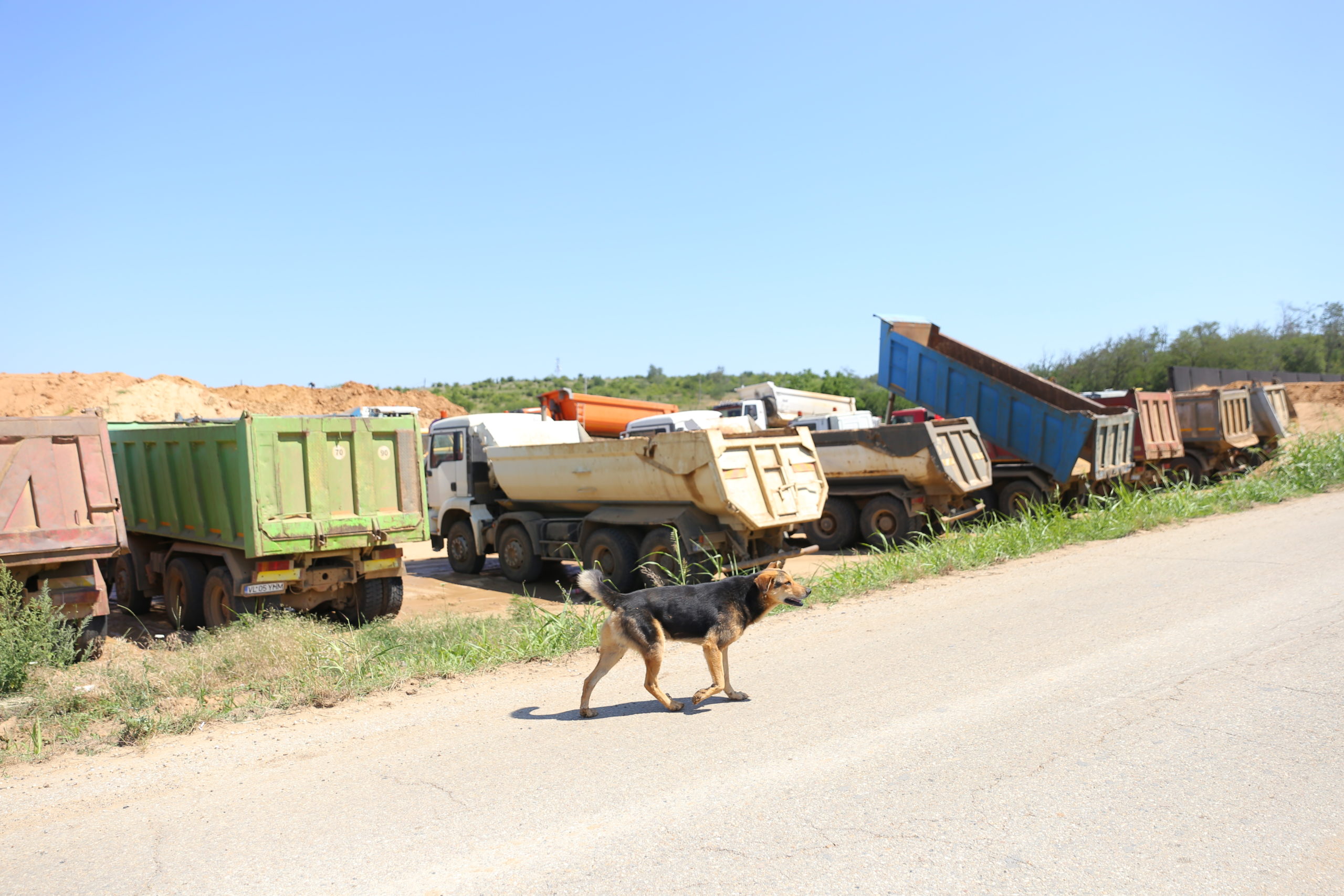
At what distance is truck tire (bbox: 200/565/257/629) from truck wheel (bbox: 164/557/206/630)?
0.16 feet

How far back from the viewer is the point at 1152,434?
61.1 ft

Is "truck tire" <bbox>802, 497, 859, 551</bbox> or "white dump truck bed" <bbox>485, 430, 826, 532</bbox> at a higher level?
"white dump truck bed" <bbox>485, 430, 826, 532</bbox>

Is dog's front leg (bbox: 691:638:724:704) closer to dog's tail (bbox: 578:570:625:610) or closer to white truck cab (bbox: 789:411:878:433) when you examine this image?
dog's tail (bbox: 578:570:625:610)

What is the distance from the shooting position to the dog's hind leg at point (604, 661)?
521 cm

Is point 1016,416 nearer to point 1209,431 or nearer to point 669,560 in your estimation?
point 1209,431

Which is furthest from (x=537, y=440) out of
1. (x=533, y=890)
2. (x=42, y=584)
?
(x=533, y=890)

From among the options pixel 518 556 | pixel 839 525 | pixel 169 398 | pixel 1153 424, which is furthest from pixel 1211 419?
pixel 169 398

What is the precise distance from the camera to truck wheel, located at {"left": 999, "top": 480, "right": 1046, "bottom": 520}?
1587cm

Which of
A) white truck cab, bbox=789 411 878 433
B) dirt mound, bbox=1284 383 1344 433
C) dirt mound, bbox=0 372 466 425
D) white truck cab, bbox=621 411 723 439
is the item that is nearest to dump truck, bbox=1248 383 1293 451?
dirt mound, bbox=1284 383 1344 433

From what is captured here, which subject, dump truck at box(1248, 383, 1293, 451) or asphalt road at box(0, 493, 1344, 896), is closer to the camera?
asphalt road at box(0, 493, 1344, 896)

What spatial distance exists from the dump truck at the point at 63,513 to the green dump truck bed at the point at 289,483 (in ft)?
3.40

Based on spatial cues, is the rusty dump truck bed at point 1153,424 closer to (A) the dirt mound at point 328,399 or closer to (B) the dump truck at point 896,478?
(B) the dump truck at point 896,478

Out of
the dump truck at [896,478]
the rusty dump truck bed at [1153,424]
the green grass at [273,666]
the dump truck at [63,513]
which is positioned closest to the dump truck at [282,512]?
the green grass at [273,666]

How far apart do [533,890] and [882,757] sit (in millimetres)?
1923
